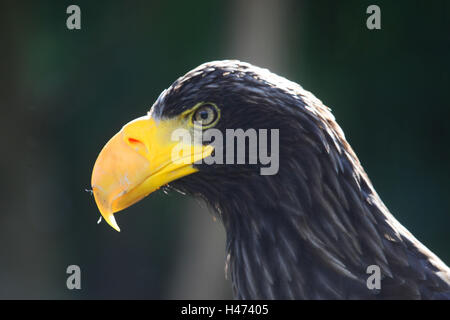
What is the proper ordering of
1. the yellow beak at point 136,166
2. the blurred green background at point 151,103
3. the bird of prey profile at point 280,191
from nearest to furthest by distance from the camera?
the bird of prey profile at point 280,191 → the yellow beak at point 136,166 → the blurred green background at point 151,103

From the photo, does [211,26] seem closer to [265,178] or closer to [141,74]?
[141,74]

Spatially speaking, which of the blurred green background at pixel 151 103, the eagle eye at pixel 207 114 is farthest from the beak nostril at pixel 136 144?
the blurred green background at pixel 151 103

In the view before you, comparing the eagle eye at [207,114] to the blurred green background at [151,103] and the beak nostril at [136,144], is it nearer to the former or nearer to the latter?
the beak nostril at [136,144]

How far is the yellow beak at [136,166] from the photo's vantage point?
216cm

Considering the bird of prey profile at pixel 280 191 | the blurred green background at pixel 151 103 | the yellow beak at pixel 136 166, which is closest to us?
the bird of prey profile at pixel 280 191

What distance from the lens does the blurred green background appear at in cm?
516

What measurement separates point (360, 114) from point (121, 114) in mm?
2004

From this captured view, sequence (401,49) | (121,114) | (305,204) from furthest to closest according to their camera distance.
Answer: (121,114) → (401,49) → (305,204)

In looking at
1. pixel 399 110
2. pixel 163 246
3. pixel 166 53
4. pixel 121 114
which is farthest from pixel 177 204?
pixel 399 110

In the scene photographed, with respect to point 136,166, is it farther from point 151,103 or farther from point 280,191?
point 151,103

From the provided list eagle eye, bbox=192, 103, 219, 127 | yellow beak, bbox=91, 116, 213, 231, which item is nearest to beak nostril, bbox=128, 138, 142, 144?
yellow beak, bbox=91, 116, 213, 231

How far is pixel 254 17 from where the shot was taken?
5.16 meters

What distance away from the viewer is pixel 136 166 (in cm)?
217

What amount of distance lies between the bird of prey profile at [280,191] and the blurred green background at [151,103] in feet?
9.91
